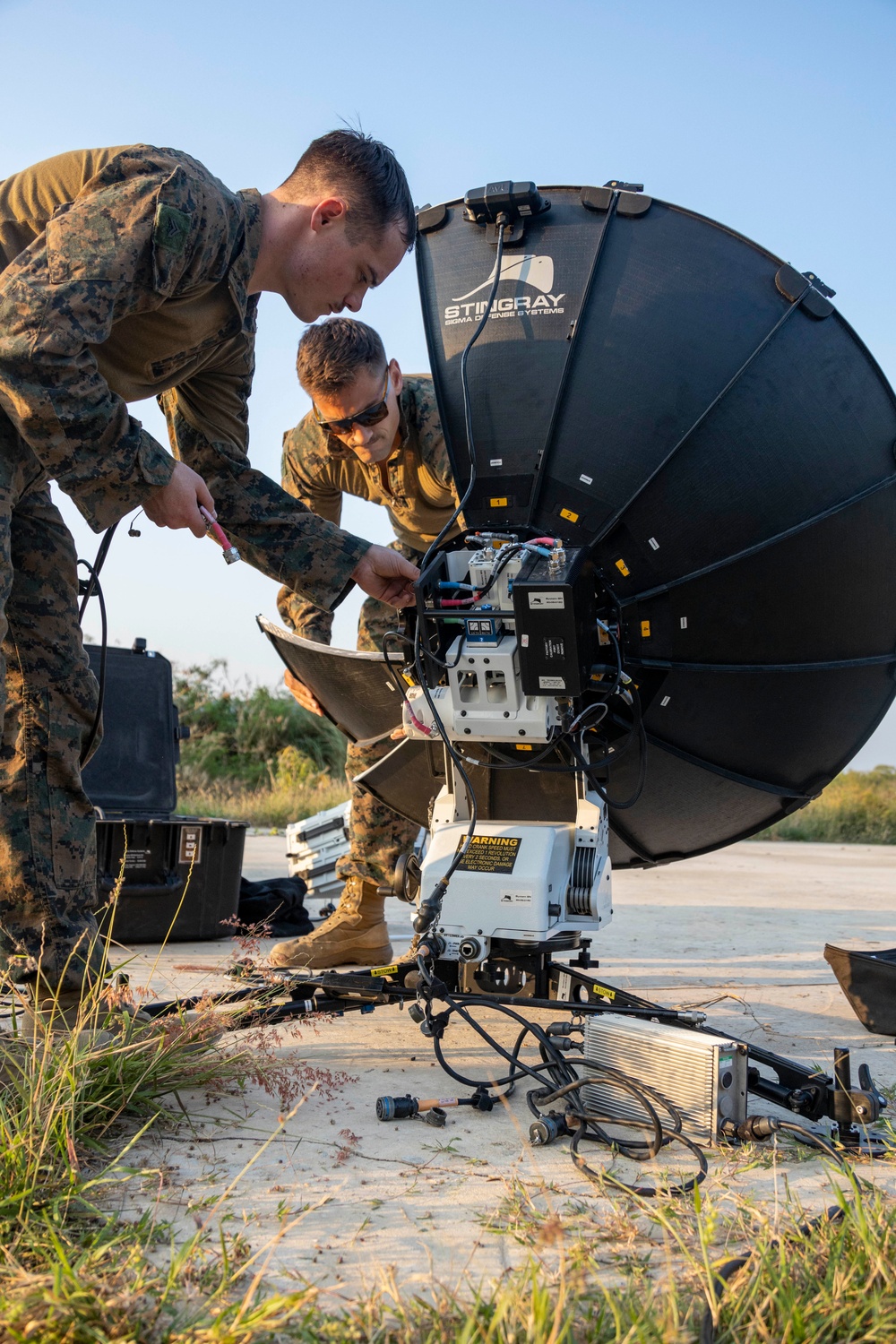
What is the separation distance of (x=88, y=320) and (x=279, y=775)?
1484cm

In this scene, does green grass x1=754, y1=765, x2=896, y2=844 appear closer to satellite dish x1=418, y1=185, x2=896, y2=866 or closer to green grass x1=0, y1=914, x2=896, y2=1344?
satellite dish x1=418, y1=185, x2=896, y2=866

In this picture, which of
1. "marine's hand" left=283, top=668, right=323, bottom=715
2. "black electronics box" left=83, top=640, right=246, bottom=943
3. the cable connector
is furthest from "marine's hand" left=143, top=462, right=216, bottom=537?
"black electronics box" left=83, top=640, right=246, bottom=943

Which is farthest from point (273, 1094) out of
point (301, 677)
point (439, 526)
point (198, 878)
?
point (198, 878)

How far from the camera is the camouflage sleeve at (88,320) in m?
2.28

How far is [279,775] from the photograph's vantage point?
16828mm

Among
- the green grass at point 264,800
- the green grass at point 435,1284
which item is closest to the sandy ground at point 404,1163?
the green grass at point 435,1284

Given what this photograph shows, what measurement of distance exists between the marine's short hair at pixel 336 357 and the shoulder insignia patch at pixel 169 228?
1569 millimetres

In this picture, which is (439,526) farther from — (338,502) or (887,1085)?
(887,1085)

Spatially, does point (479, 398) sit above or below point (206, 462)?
above

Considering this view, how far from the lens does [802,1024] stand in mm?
3486

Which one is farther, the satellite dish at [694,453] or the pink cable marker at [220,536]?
the satellite dish at [694,453]

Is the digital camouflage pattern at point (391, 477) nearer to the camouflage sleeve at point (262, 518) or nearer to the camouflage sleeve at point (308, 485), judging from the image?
the camouflage sleeve at point (308, 485)

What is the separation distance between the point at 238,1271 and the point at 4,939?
1507mm

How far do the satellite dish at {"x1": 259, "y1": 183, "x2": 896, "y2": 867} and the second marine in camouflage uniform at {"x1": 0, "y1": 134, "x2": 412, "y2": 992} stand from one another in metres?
0.69
